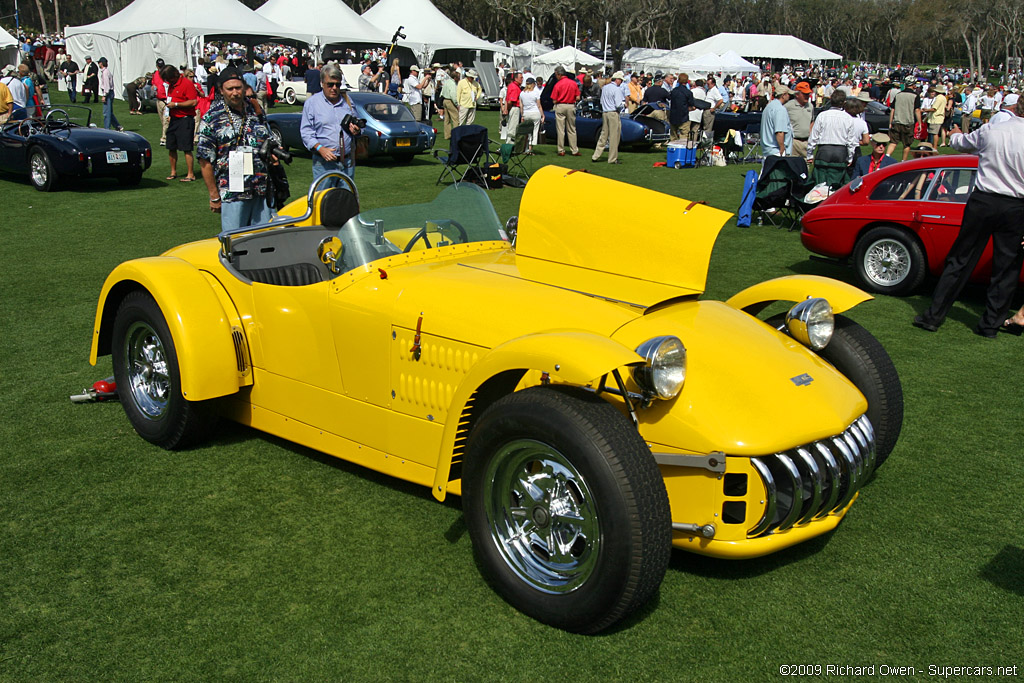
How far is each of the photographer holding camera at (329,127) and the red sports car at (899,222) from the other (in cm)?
527

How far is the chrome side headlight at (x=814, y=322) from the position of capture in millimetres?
4137

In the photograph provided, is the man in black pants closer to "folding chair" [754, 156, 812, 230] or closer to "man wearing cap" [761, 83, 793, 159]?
"folding chair" [754, 156, 812, 230]

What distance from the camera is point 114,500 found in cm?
432

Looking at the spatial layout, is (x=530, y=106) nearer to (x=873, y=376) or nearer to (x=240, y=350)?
(x=240, y=350)

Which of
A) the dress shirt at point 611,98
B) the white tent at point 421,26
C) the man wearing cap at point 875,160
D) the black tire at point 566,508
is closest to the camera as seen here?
the black tire at point 566,508

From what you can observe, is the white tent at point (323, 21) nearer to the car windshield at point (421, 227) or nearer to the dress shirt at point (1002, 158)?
the dress shirt at point (1002, 158)

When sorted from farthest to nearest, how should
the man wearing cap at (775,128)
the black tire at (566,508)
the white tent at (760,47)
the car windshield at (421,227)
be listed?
the white tent at (760,47)
the man wearing cap at (775,128)
the car windshield at (421,227)
the black tire at (566,508)

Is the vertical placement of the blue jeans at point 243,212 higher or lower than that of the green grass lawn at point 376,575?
higher

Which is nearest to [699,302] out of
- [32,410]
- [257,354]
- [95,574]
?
[257,354]

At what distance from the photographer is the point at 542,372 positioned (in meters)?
3.41

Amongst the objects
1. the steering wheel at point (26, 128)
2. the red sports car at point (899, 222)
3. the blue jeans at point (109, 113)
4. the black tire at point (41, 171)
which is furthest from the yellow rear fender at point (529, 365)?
the blue jeans at point (109, 113)

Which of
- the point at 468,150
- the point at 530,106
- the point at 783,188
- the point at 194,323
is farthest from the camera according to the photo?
the point at 530,106

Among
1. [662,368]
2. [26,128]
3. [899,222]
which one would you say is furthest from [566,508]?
[26,128]

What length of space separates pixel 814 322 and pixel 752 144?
68.9ft
